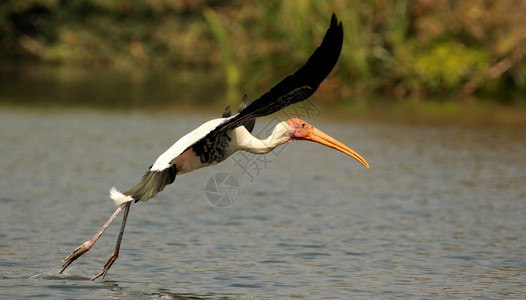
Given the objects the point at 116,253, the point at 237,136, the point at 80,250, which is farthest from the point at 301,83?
the point at 80,250

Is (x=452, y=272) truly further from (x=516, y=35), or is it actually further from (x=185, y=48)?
(x=185, y=48)

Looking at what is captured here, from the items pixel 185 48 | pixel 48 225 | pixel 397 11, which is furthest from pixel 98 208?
pixel 185 48

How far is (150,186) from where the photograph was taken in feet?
30.1

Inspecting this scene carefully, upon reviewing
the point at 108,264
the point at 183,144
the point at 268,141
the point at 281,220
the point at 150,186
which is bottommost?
the point at 108,264

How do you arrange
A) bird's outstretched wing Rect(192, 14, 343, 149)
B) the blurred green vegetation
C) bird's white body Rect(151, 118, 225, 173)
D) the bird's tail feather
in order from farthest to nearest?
the blurred green vegetation, the bird's tail feather, bird's white body Rect(151, 118, 225, 173), bird's outstretched wing Rect(192, 14, 343, 149)

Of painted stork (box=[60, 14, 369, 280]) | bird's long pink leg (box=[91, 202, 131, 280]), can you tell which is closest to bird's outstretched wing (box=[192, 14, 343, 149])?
painted stork (box=[60, 14, 369, 280])

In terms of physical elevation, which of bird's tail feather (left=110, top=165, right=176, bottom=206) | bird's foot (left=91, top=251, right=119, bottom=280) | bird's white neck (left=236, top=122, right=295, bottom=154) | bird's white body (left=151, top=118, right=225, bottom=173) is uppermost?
bird's white neck (left=236, top=122, right=295, bottom=154)

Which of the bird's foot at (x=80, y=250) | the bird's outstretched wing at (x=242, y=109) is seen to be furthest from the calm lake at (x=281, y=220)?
the bird's outstretched wing at (x=242, y=109)

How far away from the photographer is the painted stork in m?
8.60

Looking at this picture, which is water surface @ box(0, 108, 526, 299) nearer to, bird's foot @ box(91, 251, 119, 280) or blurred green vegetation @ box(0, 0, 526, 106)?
bird's foot @ box(91, 251, 119, 280)

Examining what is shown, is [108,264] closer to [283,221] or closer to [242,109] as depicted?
[242,109]

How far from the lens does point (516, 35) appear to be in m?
31.0

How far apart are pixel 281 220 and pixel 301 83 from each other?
5.01 m

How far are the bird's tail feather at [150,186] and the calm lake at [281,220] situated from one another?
→ 788 mm
